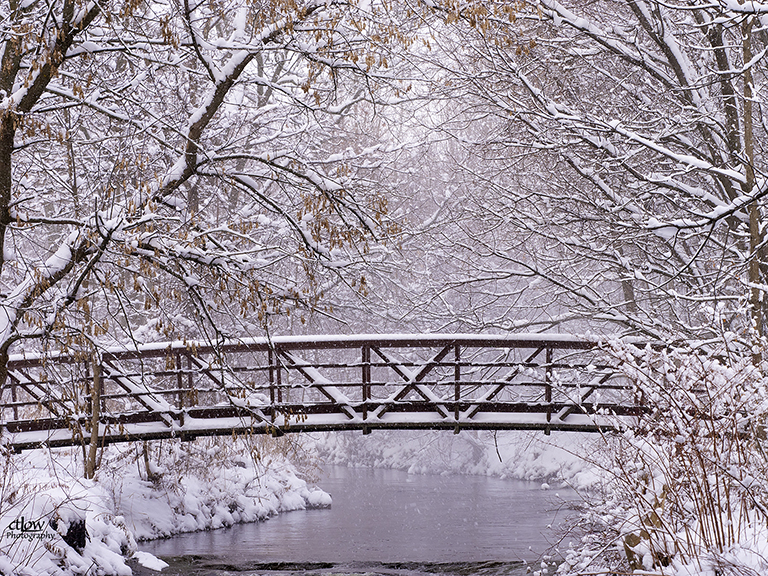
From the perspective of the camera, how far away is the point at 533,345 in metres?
11.0

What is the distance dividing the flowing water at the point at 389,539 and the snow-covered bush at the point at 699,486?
4.65 ft

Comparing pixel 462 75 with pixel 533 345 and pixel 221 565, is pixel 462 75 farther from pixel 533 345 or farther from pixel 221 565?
pixel 221 565

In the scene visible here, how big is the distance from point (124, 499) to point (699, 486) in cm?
1077

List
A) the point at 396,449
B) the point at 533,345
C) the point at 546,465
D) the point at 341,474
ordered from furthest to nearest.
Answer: the point at 396,449 → the point at 341,474 → the point at 546,465 → the point at 533,345

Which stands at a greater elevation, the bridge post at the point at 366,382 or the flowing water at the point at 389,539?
the bridge post at the point at 366,382

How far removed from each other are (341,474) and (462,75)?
2040 centimetres

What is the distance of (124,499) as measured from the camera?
13602mm

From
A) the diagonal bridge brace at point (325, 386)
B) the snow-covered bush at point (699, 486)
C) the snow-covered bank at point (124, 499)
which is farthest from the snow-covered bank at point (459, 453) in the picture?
the snow-covered bush at point (699, 486)

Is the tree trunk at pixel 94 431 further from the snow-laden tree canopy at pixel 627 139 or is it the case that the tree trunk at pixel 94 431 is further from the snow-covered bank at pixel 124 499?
the snow-laden tree canopy at pixel 627 139

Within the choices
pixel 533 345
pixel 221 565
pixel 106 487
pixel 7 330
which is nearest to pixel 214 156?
pixel 7 330

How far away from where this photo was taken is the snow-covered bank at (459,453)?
2564 cm

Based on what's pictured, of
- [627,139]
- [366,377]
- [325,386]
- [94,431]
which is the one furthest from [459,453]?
[627,139]

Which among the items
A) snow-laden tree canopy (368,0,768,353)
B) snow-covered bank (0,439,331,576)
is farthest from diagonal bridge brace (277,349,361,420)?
snow-laden tree canopy (368,0,768,353)

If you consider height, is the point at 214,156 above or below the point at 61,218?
above
